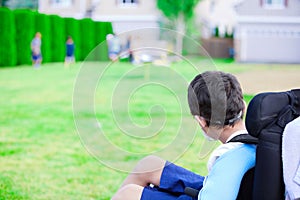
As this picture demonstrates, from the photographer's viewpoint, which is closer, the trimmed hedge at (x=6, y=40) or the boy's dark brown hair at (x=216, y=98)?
the boy's dark brown hair at (x=216, y=98)

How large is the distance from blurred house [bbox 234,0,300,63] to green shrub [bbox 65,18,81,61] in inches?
266

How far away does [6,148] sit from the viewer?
14.8 feet

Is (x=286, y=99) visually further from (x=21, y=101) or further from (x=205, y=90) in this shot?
(x=21, y=101)

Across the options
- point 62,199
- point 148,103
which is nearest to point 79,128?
point 62,199

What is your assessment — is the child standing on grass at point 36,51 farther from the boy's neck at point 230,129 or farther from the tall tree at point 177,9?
the boy's neck at point 230,129

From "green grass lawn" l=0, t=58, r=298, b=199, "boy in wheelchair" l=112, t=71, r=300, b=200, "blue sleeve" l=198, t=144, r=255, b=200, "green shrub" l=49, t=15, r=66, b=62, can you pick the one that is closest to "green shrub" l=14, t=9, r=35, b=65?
"green shrub" l=49, t=15, r=66, b=62

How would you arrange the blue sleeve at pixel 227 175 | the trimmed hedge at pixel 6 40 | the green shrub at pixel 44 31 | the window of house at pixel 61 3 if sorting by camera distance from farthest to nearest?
the window of house at pixel 61 3, the green shrub at pixel 44 31, the trimmed hedge at pixel 6 40, the blue sleeve at pixel 227 175

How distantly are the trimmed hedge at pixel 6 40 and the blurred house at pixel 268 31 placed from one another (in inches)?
396

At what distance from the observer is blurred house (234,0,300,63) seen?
906 inches

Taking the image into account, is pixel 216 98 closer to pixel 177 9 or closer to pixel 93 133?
pixel 93 133

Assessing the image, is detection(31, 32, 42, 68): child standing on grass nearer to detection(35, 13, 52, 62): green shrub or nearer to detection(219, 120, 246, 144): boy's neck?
detection(35, 13, 52, 62): green shrub

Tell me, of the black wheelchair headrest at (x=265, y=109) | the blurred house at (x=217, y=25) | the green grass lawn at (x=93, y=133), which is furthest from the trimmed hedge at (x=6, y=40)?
the black wheelchair headrest at (x=265, y=109)

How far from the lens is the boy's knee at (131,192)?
1940 mm

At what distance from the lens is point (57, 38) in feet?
67.5
